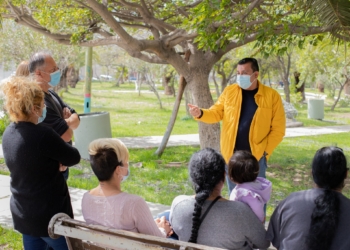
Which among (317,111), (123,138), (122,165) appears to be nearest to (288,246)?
(122,165)

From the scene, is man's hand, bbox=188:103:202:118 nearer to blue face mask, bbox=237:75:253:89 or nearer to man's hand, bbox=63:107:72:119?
blue face mask, bbox=237:75:253:89

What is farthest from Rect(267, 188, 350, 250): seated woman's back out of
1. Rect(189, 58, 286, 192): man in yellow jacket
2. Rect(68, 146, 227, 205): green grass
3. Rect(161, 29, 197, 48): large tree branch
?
Rect(161, 29, 197, 48): large tree branch

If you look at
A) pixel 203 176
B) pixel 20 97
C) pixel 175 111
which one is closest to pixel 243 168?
pixel 203 176

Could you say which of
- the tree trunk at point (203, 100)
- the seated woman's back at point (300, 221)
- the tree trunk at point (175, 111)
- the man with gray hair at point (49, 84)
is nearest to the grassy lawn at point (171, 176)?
the tree trunk at point (175, 111)

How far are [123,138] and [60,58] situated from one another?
13177 millimetres

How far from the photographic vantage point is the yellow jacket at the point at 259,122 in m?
4.33

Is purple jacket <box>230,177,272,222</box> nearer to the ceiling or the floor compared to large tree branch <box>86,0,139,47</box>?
nearer to the floor

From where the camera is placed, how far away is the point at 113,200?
273 centimetres

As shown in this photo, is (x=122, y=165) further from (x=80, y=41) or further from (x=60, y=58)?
(x=60, y=58)

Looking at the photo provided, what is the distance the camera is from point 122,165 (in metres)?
2.83

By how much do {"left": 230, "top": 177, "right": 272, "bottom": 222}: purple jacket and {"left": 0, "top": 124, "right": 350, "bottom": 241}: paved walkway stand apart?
2636 millimetres

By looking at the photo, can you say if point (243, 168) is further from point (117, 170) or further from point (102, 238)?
point (102, 238)

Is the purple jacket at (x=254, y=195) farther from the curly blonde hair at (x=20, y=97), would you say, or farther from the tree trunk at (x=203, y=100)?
the tree trunk at (x=203, y=100)

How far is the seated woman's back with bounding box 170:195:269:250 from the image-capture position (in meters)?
2.55
